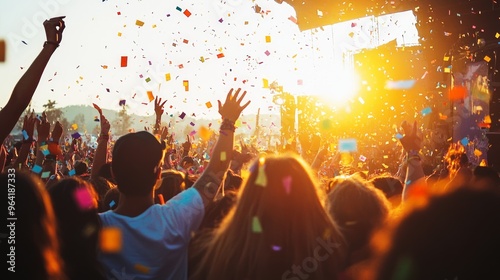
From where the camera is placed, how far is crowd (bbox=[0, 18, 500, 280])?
1.15m

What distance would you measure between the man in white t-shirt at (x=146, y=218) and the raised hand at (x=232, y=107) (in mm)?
393

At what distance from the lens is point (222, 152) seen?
110 inches

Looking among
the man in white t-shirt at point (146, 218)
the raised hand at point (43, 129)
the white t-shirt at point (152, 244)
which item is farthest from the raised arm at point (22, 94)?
the raised hand at point (43, 129)

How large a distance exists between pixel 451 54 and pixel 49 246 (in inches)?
375

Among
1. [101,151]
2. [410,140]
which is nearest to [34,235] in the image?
[101,151]

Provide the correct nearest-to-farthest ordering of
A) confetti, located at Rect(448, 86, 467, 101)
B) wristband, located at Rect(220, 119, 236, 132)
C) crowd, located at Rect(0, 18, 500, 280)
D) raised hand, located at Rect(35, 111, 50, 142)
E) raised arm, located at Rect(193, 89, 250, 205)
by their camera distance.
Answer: crowd, located at Rect(0, 18, 500, 280) < raised arm, located at Rect(193, 89, 250, 205) < wristband, located at Rect(220, 119, 236, 132) < raised hand, located at Rect(35, 111, 50, 142) < confetti, located at Rect(448, 86, 467, 101)

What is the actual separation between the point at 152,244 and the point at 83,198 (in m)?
0.39

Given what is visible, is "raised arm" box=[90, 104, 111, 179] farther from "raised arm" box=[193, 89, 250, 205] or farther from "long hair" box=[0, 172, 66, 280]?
"long hair" box=[0, 172, 66, 280]

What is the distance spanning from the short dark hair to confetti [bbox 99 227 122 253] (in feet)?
0.68

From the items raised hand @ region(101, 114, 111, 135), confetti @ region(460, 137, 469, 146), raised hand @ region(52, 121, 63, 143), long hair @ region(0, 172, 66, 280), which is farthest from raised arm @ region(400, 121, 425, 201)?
confetti @ region(460, 137, 469, 146)

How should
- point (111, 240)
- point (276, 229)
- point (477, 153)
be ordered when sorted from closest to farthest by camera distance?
point (276, 229) → point (111, 240) → point (477, 153)

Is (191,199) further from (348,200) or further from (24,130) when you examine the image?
(24,130)

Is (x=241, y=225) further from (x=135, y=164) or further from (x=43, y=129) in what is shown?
(x=43, y=129)

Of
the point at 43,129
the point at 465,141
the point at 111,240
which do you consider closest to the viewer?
the point at 111,240
